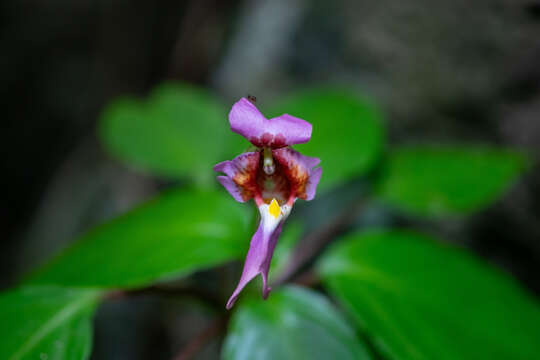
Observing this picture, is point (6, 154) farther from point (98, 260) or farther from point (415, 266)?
point (415, 266)

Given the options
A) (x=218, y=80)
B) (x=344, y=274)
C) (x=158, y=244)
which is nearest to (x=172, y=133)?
(x=218, y=80)

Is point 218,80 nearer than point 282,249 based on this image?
No

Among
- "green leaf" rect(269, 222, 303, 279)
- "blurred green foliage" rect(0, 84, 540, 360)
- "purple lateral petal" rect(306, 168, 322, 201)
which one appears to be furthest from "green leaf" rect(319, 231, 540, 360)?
"purple lateral petal" rect(306, 168, 322, 201)

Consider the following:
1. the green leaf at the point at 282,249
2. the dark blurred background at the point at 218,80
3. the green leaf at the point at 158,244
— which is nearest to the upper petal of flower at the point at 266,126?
the green leaf at the point at 158,244

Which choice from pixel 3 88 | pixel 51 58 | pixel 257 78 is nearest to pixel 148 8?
pixel 51 58

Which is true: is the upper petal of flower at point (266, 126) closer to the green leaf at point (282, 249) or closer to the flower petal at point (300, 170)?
the flower petal at point (300, 170)

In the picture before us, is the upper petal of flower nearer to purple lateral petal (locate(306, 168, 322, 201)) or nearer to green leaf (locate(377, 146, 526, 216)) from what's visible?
purple lateral petal (locate(306, 168, 322, 201))

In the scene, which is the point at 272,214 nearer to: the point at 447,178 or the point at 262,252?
the point at 262,252
